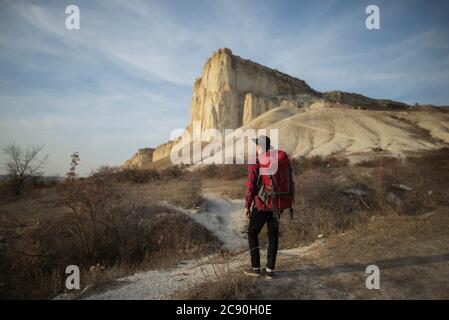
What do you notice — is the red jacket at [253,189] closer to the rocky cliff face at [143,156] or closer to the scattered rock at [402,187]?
the scattered rock at [402,187]

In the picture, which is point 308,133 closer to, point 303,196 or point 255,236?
point 303,196

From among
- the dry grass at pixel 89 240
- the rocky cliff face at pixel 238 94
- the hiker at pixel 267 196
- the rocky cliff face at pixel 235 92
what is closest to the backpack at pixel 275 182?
the hiker at pixel 267 196

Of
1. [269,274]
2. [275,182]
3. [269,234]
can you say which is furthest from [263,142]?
[269,274]

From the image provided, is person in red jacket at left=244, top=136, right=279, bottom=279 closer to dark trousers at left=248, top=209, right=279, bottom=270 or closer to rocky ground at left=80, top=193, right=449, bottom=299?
dark trousers at left=248, top=209, right=279, bottom=270

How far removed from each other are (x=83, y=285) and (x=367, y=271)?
13.7 feet

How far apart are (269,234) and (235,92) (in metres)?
55.4

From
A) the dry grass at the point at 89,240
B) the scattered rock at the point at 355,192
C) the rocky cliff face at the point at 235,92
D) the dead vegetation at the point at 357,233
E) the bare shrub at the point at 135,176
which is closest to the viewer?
the dead vegetation at the point at 357,233

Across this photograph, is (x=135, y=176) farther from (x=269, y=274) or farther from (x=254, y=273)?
(x=269, y=274)

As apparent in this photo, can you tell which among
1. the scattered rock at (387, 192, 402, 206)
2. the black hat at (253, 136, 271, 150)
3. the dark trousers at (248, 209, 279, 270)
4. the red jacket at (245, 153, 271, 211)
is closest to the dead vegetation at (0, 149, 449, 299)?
the scattered rock at (387, 192, 402, 206)

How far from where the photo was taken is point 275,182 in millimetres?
3766

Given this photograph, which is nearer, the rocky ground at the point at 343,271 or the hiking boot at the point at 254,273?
the rocky ground at the point at 343,271

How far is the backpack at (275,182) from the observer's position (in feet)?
12.3

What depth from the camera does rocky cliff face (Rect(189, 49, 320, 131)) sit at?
179ft
